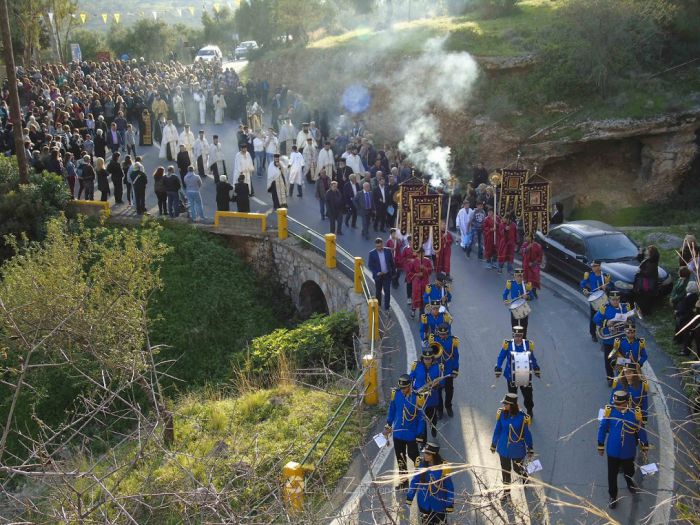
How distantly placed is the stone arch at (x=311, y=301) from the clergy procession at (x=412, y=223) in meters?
1.59

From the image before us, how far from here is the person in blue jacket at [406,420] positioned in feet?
30.5

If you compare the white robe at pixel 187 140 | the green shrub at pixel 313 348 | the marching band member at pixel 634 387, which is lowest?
the green shrub at pixel 313 348

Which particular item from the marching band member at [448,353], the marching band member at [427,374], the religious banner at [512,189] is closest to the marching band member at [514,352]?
the marching band member at [448,353]

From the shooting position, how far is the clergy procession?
9086mm

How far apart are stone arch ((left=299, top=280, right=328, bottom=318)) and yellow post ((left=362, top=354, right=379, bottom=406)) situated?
7605 mm

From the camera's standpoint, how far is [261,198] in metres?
22.6

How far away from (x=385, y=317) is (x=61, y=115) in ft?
55.4

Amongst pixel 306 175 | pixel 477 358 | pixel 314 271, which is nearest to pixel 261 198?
pixel 306 175

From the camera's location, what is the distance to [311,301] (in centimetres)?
1959

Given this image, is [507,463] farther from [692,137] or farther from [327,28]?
[327,28]

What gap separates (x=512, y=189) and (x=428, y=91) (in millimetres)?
13383

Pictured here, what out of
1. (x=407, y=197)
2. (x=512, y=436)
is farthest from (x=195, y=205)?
(x=512, y=436)

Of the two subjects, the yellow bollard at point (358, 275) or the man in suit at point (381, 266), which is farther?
the yellow bollard at point (358, 275)

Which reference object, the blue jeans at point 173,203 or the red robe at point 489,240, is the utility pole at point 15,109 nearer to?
the blue jeans at point 173,203
